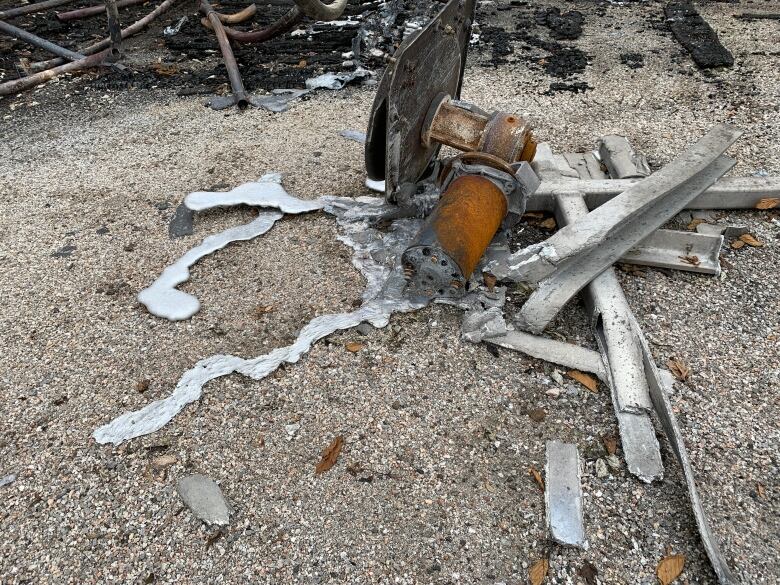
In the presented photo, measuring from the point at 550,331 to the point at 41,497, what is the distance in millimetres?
2445

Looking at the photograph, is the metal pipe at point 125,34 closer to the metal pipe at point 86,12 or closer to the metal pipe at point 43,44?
the metal pipe at point 43,44

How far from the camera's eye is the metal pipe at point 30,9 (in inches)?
273

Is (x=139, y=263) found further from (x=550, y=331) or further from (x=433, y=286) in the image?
(x=550, y=331)

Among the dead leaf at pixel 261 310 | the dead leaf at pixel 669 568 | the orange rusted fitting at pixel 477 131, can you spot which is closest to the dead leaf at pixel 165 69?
the orange rusted fitting at pixel 477 131

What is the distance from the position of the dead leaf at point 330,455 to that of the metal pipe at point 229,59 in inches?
154

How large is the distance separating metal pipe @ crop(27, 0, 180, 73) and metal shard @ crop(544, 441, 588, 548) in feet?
20.9

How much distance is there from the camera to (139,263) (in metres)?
3.61

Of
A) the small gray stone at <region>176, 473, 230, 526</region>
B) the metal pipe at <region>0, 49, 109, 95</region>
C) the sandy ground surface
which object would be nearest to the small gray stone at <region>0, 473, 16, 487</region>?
the sandy ground surface

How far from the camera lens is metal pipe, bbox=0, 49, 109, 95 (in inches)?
222

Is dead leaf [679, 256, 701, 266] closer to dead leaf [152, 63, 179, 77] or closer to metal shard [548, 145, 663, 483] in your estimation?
metal shard [548, 145, 663, 483]

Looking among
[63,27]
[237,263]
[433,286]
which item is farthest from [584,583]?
[63,27]

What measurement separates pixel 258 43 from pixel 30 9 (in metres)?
3.03

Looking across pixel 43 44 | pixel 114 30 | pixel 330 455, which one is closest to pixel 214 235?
pixel 330 455

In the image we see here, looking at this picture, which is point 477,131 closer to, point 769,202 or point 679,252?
point 679,252
